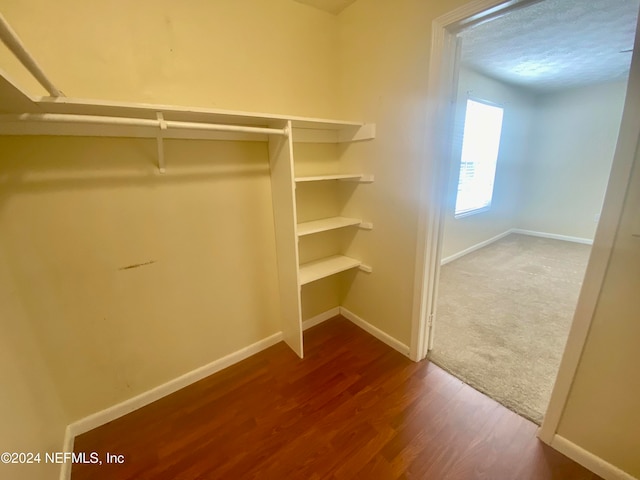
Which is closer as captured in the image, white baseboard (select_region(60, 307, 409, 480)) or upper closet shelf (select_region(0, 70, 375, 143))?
upper closet shelf (select_region(0, 70, 375, 143))

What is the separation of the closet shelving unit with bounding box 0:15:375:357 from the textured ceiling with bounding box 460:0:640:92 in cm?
108

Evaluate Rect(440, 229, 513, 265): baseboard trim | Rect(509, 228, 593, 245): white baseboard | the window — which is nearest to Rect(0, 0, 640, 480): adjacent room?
the window

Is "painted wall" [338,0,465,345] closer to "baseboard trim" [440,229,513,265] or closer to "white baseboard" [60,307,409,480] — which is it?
"white baseboard" [60,307,409,480]

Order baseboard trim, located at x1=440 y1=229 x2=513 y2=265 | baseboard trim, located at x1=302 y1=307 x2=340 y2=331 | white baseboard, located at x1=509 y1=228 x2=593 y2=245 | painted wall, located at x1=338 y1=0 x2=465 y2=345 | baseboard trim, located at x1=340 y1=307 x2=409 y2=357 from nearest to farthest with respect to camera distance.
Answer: painted wall, located at x1=338 y1=0 x2=465 y2=345
baseboard trim, located at x1=340 y1=307 x2=409 y2=357
baseboard trim, located at x1=302 y1=307 x2=340 y2=331
baseboard trim, located at x1=440 y1=229 x2=513 y2=265
white baseboard, located at x1=509 y1=228 x2=593 y2=245

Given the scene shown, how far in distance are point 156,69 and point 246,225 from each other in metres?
0.98

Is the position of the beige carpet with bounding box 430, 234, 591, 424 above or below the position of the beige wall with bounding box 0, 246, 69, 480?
below

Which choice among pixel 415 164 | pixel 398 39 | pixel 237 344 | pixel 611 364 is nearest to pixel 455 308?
pixel 611 364

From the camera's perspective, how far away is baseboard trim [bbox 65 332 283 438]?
150 centimetres

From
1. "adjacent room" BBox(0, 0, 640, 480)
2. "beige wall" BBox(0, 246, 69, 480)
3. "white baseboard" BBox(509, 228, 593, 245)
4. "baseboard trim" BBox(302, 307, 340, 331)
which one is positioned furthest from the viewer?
"white baseboard" BBox(509, 228, 593, 245)

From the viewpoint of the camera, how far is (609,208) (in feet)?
3.43

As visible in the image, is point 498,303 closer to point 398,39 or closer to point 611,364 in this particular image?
point 611,364

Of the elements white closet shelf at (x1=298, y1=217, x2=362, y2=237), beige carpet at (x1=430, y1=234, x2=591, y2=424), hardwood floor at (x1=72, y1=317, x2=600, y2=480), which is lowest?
hardwood floor at (x1=72, y1=317, x2=600, y2=480)

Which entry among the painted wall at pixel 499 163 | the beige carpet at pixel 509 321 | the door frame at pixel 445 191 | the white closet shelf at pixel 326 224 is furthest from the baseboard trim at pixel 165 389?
the painted wall at pixel 499 163

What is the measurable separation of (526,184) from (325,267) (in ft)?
16.1
